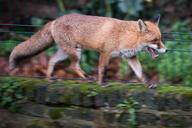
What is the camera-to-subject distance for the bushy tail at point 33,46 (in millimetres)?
5266

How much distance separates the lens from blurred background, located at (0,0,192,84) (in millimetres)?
6734

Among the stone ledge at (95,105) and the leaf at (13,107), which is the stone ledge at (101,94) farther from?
the leaf at (13,107)

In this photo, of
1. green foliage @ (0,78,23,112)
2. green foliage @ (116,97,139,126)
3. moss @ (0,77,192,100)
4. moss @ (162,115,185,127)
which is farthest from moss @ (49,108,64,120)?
moss @ (162,115,185,127)

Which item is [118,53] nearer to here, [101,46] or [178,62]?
[101,46]

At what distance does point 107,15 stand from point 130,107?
481cm

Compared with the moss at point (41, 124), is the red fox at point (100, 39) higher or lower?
higher

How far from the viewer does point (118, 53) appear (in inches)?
188

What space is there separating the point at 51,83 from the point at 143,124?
1.81 meters

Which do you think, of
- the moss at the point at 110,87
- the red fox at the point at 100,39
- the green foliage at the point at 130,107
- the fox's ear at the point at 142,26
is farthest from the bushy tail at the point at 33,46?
the green foliage at the point at 130,107

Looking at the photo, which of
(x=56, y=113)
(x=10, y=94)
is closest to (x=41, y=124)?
(x=56, y=113)

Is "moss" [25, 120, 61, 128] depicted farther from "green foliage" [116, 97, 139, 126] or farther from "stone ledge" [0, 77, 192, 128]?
"green foliage" [116, 97, 139, 126]

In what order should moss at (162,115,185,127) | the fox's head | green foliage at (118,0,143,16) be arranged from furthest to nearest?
green foliage at (118,0,143,16) < the fox's head < moss at (162,115,185,127)

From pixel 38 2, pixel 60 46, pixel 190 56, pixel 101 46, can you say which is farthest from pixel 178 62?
pixel 38 2

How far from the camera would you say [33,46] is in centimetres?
537
